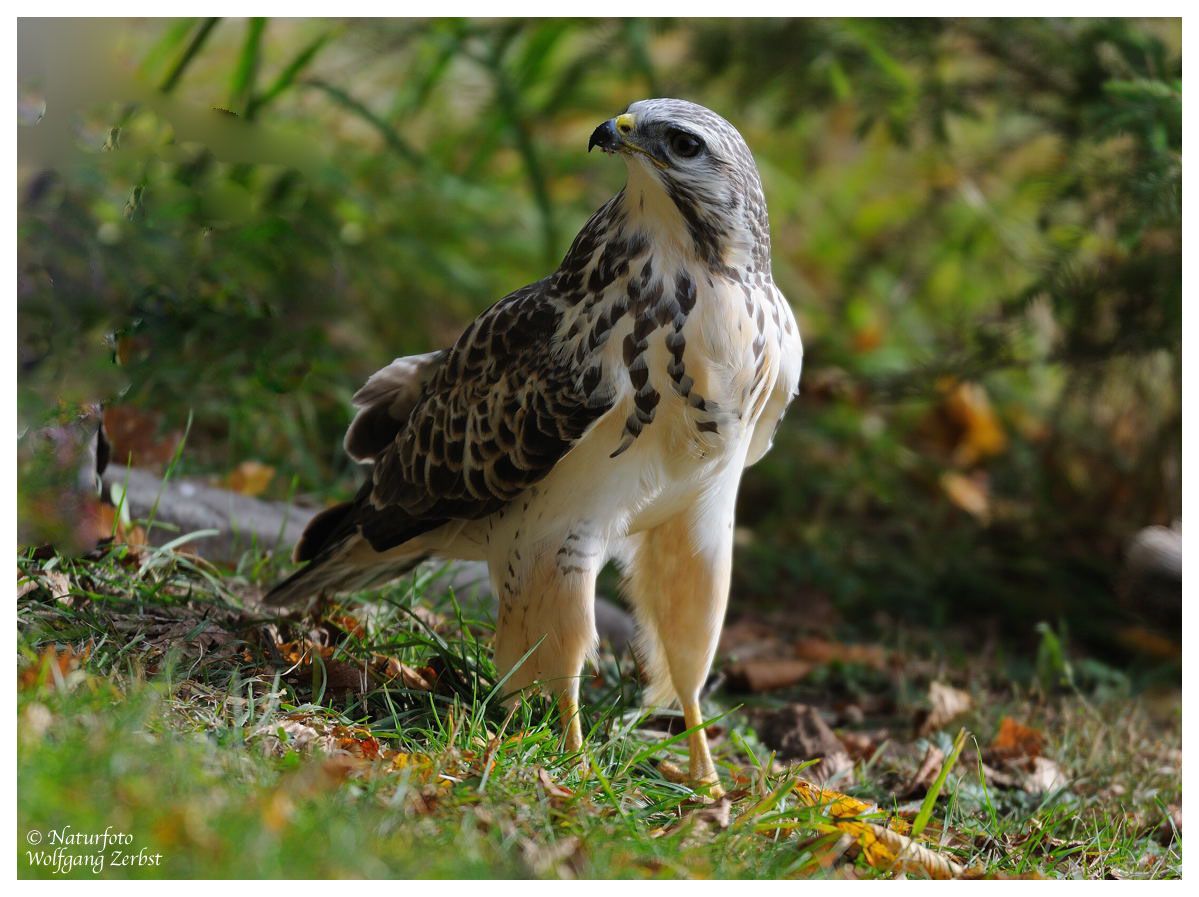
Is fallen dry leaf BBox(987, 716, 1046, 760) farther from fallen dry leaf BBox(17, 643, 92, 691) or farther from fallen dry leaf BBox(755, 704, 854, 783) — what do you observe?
fallen dry leaf BBox(17, 643, 92, 691)

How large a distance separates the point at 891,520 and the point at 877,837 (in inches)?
135

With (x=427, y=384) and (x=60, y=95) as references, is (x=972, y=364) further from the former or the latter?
(x=60, y=95)

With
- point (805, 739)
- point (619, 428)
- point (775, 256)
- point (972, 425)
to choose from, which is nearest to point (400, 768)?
point (619, 428)

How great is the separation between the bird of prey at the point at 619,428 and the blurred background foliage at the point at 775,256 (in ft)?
3.56

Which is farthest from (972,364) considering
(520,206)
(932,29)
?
(520,206)

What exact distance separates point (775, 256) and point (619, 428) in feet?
16.4

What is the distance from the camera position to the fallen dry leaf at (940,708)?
432cm

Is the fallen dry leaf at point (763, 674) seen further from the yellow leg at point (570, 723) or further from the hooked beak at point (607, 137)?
the hooked beak at point (607, 137)

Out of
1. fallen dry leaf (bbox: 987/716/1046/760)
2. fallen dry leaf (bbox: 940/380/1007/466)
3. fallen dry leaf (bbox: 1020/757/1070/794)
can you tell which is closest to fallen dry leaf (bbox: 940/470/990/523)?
fallen dry leaf (bbox: 940/380/1007/466)

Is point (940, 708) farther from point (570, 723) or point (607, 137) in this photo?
point (607, 137)

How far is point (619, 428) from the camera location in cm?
308

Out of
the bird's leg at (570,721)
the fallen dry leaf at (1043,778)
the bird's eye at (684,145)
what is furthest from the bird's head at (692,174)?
the fallen dry leaf at (1043,778)

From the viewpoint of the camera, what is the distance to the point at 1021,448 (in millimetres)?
6352

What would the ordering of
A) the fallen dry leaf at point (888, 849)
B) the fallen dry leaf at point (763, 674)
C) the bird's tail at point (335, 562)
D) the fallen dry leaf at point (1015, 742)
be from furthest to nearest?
the fallen dry leaf at point (763, 674) < the fallen dry leaf at point (1015, 742) < the bird's tail at point (335, 562) < the fallen dry leaf at point (888, 849)
